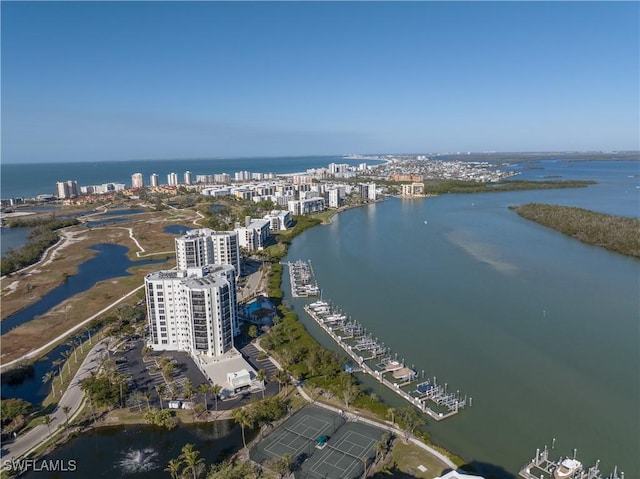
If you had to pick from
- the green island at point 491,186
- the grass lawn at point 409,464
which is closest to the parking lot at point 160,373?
the grass lawn at point 409,464

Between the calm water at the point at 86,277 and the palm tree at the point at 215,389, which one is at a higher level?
the palm tree at the point at 215,389

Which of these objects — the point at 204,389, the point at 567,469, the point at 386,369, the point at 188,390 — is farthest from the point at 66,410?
the point at 567,469

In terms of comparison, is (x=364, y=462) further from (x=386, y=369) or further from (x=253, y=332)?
(x=253, y=332)

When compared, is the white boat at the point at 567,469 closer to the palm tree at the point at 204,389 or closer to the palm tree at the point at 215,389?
the palm tree at the point at 215,389

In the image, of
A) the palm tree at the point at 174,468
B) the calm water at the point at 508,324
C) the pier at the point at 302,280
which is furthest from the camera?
the pier at the point at 302,280

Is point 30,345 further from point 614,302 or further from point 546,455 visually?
point 614,302

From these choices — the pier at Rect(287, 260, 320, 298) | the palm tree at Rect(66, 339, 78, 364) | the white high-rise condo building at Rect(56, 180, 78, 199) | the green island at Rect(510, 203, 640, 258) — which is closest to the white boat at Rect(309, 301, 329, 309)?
the pier at Rect(287, 260, 320, 298)

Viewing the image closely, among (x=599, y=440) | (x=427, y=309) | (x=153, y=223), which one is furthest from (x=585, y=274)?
(x=153, y=223)
